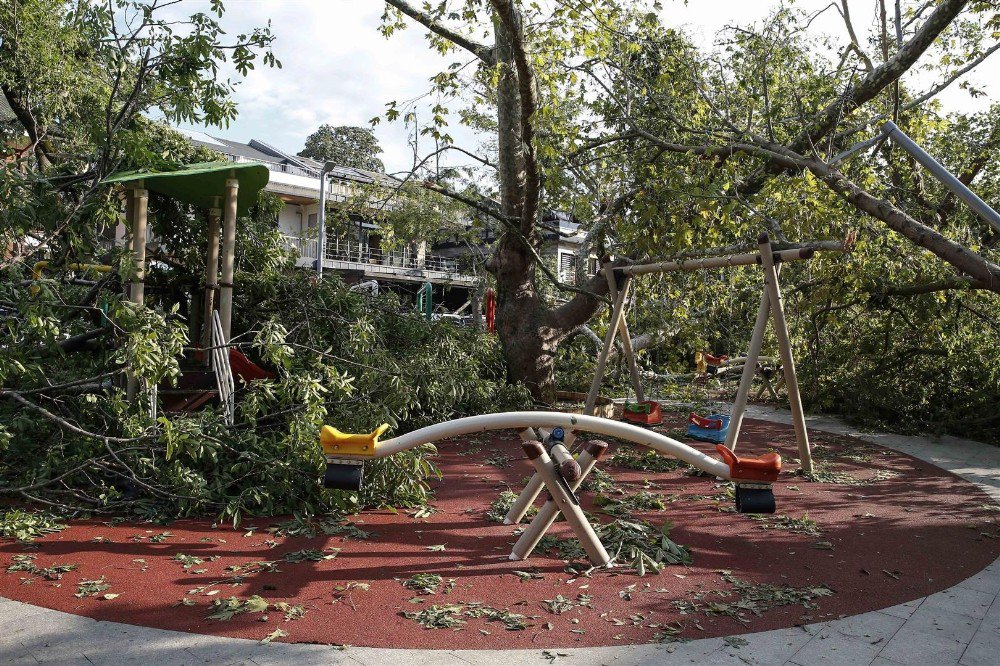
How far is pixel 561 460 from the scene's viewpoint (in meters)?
4.18

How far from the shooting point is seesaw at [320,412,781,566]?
163 inches

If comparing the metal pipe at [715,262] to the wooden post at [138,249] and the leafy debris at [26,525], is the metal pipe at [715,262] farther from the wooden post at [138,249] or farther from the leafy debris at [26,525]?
the leafy debris at [26,525]

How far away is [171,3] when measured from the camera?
5.53 m

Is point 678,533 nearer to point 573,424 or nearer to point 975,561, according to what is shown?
point 573,424

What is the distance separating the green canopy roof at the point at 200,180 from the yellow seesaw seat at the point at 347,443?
262cm

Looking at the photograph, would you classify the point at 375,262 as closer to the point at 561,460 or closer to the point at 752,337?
the point at 752,337

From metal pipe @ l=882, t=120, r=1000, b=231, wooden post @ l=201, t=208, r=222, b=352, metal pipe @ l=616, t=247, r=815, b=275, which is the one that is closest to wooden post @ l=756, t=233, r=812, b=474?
metal pipe @ l=616, t=247, r=815, b=275

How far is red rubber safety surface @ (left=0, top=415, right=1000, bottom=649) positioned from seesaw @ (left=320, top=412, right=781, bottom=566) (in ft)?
0.95

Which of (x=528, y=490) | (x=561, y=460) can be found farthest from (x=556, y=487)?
(x=528, y=490)

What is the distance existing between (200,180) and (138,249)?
3.23 ft

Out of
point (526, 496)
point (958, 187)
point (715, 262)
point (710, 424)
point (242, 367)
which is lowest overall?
point (526, 496)

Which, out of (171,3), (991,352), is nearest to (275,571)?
(171,3)

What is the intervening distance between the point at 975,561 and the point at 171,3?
23.0ft

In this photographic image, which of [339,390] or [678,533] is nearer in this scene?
[678,533]
